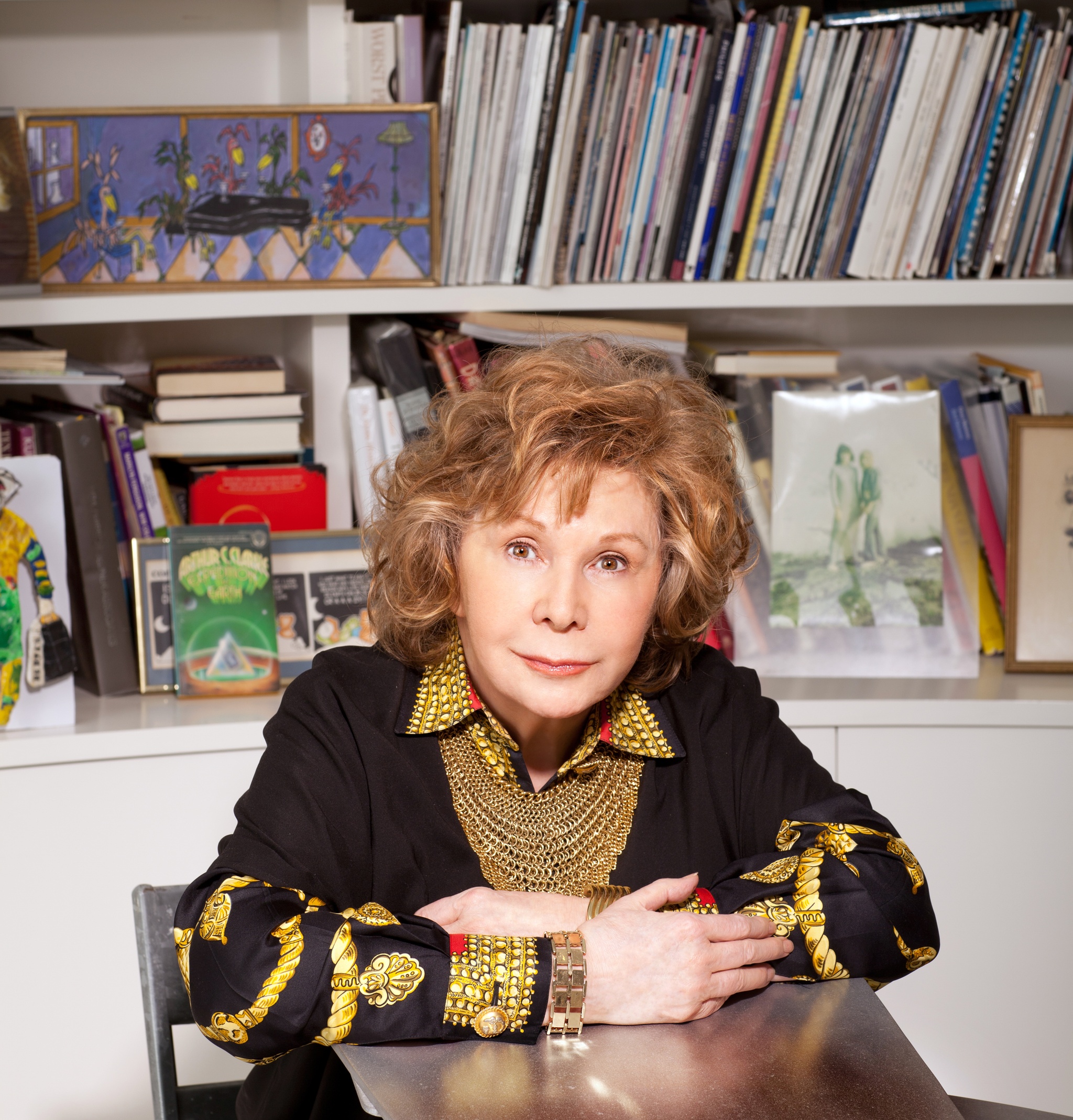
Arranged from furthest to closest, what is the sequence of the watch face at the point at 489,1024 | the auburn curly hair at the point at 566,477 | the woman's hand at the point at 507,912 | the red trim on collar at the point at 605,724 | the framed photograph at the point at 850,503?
1. the framed photograph at the point at 850,503
2. the red trim on collar at the point at 605,724
3. the auburn curly hair at the point at 566,477
4. the woman's hand at the point at 507,912
5. the watch face at the point at 489,1024

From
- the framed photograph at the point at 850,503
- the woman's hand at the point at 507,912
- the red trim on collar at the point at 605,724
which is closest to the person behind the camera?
the woman's hand at the point at 507,912

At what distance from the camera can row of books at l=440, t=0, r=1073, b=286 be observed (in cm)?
189

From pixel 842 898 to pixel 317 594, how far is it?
1057 mm

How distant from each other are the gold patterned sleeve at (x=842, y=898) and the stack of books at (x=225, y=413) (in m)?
1.07

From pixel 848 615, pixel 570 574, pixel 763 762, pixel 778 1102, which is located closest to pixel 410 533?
pixel 570 574

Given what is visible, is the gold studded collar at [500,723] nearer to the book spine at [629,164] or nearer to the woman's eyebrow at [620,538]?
the woman's eyebrow at [620,538]

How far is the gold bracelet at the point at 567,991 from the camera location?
3.28ft

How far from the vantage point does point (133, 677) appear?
194 centimetres

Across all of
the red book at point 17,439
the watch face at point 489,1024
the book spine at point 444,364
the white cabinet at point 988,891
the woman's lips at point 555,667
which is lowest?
the white cabinet at point 988,891

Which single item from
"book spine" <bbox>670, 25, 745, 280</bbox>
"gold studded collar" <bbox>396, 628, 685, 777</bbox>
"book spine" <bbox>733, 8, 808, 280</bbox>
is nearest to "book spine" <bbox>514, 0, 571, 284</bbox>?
"book spine" <bbox>670, 25, 745, 280</bbox>

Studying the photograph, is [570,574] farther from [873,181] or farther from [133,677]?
[873,181]

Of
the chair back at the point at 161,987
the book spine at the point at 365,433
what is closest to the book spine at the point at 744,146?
the book spine at the point at 365,433

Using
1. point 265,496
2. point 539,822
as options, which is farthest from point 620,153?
point 539,822

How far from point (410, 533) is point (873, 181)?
110 centimetres
